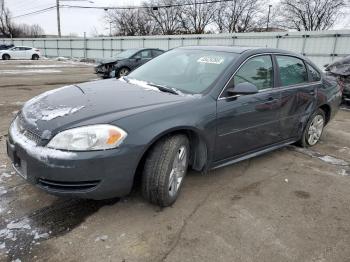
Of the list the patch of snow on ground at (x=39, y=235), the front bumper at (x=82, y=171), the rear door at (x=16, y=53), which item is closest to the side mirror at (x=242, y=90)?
the front bumper at (x=82, y=171)

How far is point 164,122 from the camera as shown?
2898 mm

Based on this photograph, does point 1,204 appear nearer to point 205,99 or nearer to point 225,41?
point 205,99

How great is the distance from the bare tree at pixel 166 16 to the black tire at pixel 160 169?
5336 cm

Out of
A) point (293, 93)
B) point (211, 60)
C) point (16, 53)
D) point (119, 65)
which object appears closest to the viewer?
point (211, 60)

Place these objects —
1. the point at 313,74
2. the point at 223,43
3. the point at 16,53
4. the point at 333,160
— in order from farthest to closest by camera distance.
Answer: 1. the point at 16,53
2. the point at 223,43
3. the point at 313,74
4. the point at 333,160

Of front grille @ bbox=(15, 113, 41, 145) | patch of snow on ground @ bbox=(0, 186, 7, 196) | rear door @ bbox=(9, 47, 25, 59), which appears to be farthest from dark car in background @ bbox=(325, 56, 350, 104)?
rear door @ bbox=(9, 47, 25, 59)

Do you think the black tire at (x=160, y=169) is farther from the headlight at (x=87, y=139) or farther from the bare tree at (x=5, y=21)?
the bare tree at (x=5, y=21)

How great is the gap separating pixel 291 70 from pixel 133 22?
5508cm

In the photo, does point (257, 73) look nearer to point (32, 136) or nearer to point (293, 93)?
point (293, 93)

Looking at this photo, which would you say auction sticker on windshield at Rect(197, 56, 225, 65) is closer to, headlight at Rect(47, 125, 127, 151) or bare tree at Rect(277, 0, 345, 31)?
headlight at Rect(47, 125, 127, 151)

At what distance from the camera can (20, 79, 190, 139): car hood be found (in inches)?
107

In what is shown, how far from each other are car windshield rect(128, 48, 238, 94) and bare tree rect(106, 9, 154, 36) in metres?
53.8

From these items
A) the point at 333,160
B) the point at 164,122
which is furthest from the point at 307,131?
the point at 164,122

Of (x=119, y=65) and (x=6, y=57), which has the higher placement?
(x=119, y=65)
